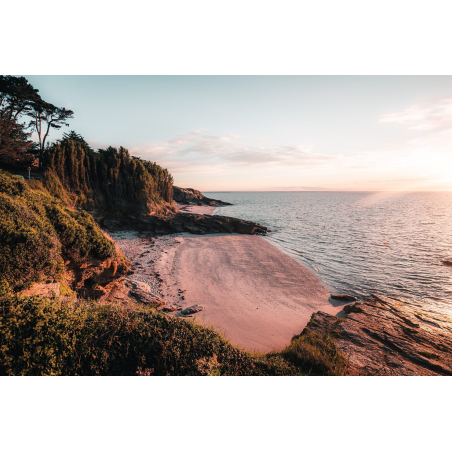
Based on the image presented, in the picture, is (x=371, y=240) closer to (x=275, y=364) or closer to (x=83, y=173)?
(x=275, y=364)

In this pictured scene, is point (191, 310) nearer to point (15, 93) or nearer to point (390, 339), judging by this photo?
point (390, 339)

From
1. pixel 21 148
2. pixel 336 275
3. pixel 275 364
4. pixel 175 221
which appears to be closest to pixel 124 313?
pixel 275 364

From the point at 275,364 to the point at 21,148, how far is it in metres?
34.8

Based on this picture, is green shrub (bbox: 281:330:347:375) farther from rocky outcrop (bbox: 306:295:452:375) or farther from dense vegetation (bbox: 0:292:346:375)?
rocky outcrop (bbox: 306:295:452:375)

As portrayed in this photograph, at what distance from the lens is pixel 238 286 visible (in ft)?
61.3

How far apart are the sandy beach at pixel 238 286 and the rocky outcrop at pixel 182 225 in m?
6.47

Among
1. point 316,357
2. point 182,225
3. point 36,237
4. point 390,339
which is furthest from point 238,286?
point 182,225

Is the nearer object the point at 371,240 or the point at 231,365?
the point at 231,365

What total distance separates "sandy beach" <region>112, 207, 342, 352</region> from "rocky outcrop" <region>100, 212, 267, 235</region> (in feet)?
21.2

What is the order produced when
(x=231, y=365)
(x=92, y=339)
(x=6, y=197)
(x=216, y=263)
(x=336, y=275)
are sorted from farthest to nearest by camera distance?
(x=216, y=263), (x=336, y=275), (x=6, y=197), (x=231, y=365), (x=92, y=339)

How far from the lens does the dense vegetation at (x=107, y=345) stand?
543cm

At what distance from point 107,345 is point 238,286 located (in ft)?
44.2

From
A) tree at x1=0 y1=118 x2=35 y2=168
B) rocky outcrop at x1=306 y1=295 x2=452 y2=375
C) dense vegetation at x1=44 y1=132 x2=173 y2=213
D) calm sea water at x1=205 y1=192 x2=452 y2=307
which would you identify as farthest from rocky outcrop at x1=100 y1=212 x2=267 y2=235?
rocky outcrop at x1=306 y1=295 x2=452 y2=375

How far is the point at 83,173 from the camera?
37000 mm
